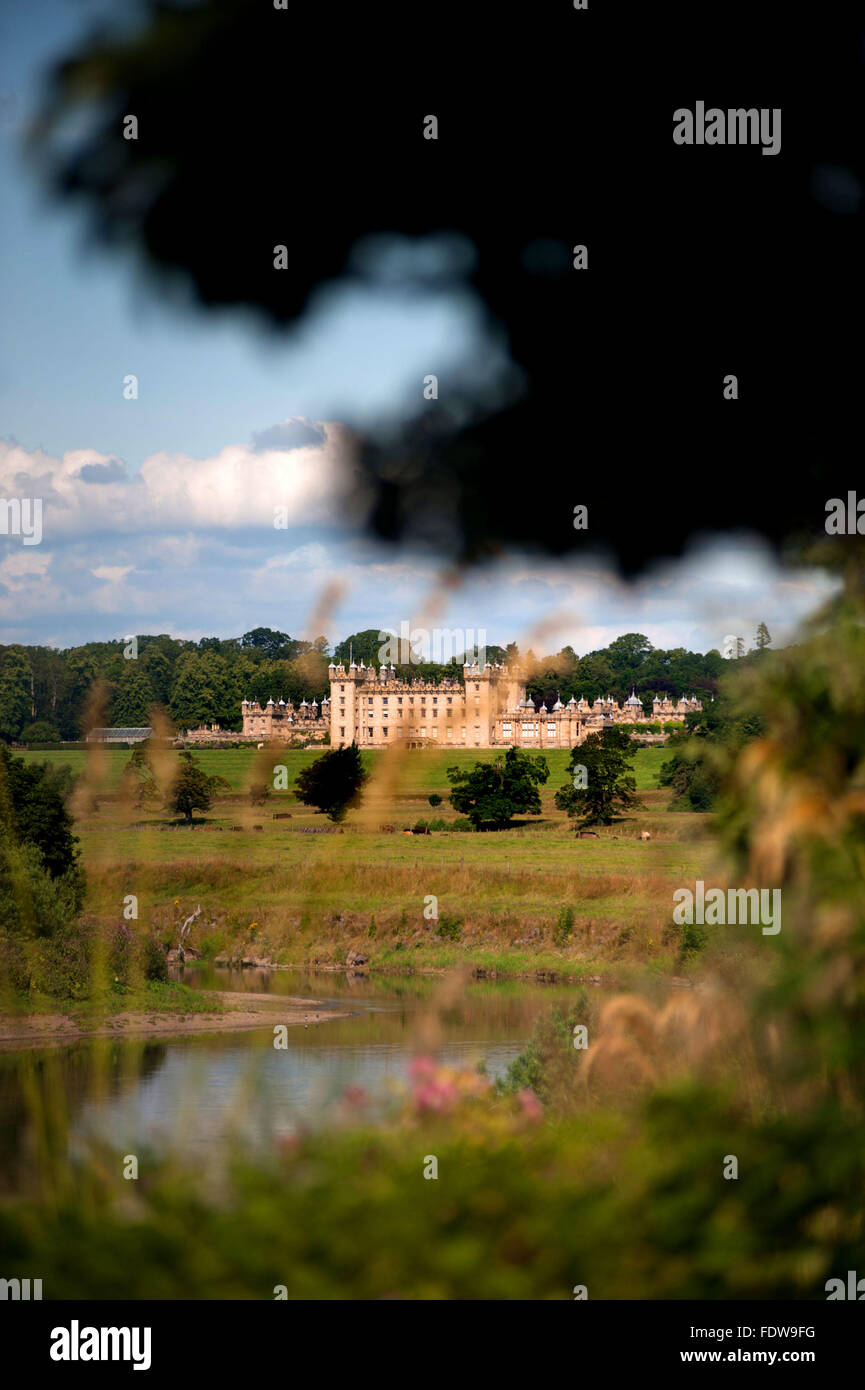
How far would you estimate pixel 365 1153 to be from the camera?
321cm

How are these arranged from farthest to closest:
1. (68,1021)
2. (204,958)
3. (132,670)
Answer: (204,958) → (68,1021) → (132,670)

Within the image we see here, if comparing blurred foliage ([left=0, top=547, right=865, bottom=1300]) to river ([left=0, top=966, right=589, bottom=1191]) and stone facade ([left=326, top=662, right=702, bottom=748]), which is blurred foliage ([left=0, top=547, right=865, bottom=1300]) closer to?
river ([left=0, top=966, right=589, bottom=1191])

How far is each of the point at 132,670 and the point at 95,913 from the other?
25.0 feet

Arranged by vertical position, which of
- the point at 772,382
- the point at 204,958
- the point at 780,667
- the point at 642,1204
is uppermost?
the point at 772,382

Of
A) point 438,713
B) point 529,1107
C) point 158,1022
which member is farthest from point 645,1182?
point 158,1022

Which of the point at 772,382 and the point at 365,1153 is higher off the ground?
the point at 772,382

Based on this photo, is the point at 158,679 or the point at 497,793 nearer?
the point at 158,679

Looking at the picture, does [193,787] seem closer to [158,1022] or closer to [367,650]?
[367,650]

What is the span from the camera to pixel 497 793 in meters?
44.2

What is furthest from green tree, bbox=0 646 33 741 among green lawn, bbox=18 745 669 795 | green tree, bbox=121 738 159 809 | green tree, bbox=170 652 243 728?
green lawn, bbox=18 745 669 795

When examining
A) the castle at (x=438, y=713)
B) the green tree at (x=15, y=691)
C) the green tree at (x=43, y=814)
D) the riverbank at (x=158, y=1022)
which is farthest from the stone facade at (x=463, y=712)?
the green tree at (x=43, y=814)

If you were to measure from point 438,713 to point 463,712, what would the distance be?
2.83ft
